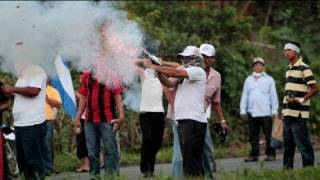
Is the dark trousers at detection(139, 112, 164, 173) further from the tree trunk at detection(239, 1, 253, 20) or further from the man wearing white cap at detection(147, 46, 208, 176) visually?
the tree trunk at detection(239, 1, 253, 20)

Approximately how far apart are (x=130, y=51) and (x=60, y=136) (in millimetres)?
5854

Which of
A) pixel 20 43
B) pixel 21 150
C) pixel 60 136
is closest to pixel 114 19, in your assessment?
pixel 20 43

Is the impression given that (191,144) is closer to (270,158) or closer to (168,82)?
(168,82)

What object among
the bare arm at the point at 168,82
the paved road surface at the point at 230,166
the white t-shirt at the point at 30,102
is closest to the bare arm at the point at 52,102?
the paved road surface at the point at 230,166

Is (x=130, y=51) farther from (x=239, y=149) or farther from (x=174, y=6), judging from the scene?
(x=174, y=6)

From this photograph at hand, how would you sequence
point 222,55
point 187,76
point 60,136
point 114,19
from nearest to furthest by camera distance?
point 187,76, point 114,19, point 60,136, point 222,55

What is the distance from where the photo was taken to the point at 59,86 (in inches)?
415

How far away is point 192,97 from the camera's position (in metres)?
8.70

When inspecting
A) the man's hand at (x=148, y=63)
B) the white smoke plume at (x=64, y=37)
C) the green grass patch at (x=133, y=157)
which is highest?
the white smoke plume at (x=64, y=37)

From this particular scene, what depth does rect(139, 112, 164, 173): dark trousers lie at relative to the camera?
418 inches

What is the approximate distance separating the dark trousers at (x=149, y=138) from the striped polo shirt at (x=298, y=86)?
182 centimetres

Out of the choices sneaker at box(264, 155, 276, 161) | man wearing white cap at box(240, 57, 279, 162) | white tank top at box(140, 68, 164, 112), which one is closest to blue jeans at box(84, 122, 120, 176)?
white tank top at box(140, 68, 164, 112)

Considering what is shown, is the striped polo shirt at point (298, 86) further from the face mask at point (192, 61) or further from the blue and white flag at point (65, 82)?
the blue and white flag at point (65, 82)

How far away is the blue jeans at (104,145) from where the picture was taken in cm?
928
